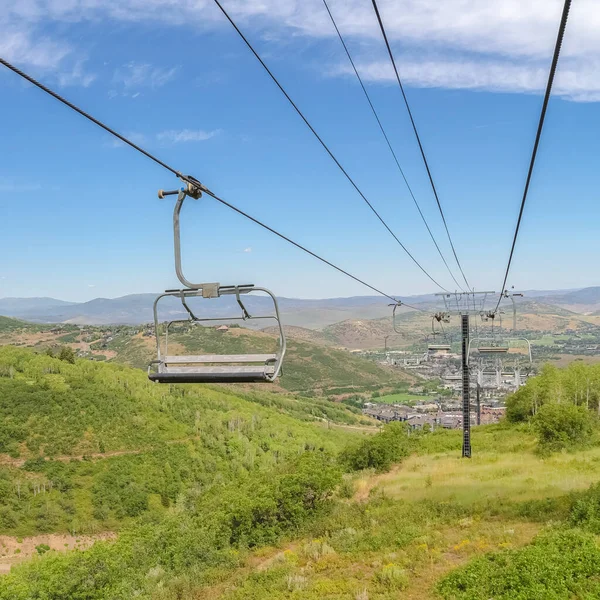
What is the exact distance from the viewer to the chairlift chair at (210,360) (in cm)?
599

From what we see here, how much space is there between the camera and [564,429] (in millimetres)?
28844

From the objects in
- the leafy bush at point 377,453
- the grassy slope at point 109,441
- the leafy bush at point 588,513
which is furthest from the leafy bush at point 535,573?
the grassy slope at point 109,441

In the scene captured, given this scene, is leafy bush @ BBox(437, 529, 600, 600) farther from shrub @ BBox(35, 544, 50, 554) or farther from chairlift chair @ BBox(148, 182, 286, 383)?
shrub @ BBox(35, 544, 50, 554)

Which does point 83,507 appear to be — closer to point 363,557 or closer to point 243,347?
point 363,557

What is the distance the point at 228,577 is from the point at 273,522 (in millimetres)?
5027

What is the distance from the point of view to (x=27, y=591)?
73.3ft

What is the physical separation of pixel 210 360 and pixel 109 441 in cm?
6094

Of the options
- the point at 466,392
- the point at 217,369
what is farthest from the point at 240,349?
the point at 217,369

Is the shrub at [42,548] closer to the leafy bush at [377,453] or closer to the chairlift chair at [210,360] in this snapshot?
the leafy bush at [377,453]

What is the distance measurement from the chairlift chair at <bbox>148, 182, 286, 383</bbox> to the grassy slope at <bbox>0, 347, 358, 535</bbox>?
163 feet

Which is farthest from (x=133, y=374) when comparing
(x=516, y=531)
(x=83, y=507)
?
(x=516, y=531)

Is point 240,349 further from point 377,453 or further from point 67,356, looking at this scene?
point 377,453

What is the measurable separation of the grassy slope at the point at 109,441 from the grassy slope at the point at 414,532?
35.1 m

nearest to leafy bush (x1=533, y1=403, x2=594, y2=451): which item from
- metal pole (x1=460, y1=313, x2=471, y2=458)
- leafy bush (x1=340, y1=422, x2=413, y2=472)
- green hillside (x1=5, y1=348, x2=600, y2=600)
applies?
green hillside (x1=5, y1=348, x2=600, y2=600)
